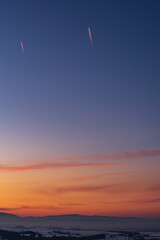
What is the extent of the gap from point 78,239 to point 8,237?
16.7 meters

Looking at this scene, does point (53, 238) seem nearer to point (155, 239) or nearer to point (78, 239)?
point (78, 239)

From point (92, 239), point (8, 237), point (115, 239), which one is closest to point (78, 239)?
point (92, 239)

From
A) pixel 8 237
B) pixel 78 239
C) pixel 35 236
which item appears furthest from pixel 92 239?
pixel 8 237

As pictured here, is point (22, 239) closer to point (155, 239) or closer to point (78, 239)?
point (78, 239)

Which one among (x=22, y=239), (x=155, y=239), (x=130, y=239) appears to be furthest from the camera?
(x=22, y=239)

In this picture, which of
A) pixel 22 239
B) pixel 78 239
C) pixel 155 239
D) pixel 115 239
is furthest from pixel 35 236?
pixel 155 239

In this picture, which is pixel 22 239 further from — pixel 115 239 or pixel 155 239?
pixel 155 239

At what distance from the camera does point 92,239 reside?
78.2 meters

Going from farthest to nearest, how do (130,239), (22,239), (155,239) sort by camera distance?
(22,239) → (130,239) → (155,239)

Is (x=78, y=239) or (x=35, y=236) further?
(x=35, y=236)

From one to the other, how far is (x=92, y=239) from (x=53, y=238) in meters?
8.65

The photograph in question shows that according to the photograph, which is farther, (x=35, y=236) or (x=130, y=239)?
(x=35, y=236)

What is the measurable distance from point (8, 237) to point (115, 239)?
25.2 meters

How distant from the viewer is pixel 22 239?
80625 millimetres
